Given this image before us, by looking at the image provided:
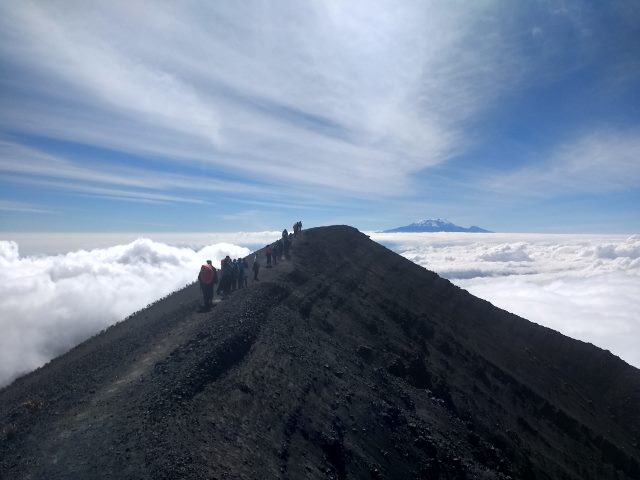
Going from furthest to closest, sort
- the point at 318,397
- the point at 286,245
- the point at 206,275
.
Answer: the point at 286,245
the point at 206,275
the point at 318,397

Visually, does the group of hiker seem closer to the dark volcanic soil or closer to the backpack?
the backpack

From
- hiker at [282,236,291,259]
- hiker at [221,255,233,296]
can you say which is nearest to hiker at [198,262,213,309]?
hiker at [221,255,233,296]

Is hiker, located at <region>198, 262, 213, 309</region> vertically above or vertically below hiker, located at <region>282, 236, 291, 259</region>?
below

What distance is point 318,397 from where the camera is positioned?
59.7 ft

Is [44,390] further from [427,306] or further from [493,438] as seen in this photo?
[427,306]

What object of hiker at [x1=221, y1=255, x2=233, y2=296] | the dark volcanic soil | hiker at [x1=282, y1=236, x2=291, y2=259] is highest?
hiker at [x1=282, y1=236, x2=291, y2=259]

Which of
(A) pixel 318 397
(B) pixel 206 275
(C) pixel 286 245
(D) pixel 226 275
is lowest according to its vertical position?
(A) pixel 318 397

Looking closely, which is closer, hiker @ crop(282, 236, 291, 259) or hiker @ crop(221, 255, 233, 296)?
hiker @ crop(221, 255, 233, 296)

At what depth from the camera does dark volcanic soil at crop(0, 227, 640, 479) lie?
12.0 meters

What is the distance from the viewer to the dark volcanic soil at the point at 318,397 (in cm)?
1195

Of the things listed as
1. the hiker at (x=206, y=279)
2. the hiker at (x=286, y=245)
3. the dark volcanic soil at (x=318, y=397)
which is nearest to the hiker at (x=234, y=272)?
the dark volcanic soil at (x=318, y=397)

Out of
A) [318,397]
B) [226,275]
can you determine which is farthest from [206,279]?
[318,397]

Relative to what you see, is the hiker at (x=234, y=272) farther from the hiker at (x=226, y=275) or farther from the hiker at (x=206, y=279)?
the hiker at (x=206, y=279)

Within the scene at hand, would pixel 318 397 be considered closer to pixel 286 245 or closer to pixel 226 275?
pixel 226 275
